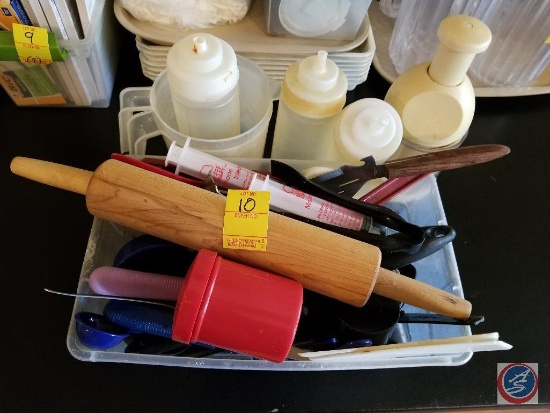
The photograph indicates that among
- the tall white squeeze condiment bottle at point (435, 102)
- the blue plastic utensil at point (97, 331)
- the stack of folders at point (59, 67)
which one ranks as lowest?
the blue plastic utensil at point (97, 331)

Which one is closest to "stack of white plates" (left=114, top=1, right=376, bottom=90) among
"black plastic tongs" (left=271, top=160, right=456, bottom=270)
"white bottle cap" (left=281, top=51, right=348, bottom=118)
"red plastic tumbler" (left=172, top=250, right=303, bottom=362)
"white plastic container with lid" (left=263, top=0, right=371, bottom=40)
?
"white plastic container with lid" (left=263, top=0, right=371, bottom=40)

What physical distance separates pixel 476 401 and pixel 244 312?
0.31 m

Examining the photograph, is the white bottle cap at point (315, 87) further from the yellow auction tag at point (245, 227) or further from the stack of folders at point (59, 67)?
the stack of folders at point (59, 67)

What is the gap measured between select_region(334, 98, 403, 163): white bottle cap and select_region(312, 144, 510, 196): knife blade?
0.06ft

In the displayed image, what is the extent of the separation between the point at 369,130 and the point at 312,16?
0.67 ft

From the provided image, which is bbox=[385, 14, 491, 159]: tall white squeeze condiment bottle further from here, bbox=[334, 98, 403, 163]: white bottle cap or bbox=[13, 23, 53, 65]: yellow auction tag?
bbox=[13, 23, 53, 65]: yellow auction tag

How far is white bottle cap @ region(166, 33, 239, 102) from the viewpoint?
50 centimetres

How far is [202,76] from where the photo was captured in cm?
51

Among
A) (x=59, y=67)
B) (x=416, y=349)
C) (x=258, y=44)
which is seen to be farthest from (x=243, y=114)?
(x=416, y=349)

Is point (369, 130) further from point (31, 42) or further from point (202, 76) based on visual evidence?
point (31, 42)

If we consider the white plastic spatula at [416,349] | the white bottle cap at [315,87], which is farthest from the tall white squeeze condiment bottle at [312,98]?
the white plastic spatula at [416,349]

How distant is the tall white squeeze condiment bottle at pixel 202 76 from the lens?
50 cm

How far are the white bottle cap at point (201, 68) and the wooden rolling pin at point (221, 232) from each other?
0.10 m

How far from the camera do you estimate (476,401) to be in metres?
0.57
